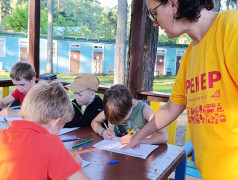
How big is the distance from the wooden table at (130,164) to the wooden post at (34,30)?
2375mm

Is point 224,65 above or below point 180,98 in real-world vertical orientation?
above

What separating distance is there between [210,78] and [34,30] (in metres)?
3.24

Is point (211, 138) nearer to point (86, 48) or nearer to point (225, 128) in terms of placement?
point (225, 128)

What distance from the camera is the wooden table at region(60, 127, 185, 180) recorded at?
1305 millimetres

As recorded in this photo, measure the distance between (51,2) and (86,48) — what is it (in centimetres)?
421

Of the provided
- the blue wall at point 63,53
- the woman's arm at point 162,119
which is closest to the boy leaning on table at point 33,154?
the woman's arm at point 162,119

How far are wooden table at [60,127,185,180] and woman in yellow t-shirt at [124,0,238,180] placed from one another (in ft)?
0.94

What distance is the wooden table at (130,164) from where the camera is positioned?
4.28 ft

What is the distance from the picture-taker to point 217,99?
3.41ft

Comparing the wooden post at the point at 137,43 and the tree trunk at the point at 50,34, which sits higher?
the tree trunk at the point at 50,34

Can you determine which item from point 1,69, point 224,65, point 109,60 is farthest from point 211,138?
point 1,69

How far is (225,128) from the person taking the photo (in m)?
1.03

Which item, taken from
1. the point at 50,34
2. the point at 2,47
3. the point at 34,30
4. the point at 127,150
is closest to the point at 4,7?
the point at 2,47

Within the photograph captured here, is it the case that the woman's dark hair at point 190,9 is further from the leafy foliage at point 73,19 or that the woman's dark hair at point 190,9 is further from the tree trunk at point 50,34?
the leafy foliage at point 73,19
